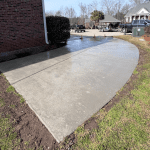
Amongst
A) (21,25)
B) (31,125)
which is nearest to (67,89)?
(31,125)

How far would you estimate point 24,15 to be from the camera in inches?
317

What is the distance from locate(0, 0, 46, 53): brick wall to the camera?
7.34m

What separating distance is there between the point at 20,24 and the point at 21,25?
8cm

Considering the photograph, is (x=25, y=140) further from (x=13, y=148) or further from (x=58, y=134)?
(x=58, y=134)

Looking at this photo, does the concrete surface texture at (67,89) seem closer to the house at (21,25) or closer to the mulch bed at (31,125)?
the mulch bed at (31,125)

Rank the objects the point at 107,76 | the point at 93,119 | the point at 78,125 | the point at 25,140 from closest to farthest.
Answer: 1. the point at 25,140
2. the point at 78,125
3. the point at 93,119
4. the point at 107,76

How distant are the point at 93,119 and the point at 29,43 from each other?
771cm

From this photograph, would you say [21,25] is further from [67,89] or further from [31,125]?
[31,125]

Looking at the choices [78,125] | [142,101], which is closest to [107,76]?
[142,101]

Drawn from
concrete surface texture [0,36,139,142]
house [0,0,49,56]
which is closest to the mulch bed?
concrete surface texture [0,36,139,142]

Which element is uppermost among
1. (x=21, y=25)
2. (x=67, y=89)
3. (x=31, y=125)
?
(x=21, y=25)

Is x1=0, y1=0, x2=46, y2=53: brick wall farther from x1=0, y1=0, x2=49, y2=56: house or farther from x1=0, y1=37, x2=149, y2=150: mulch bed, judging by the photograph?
x1=0, y1=37, x2=149, y2=150: mulch bed

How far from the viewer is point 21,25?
26.5ft

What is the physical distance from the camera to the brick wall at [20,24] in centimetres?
734
